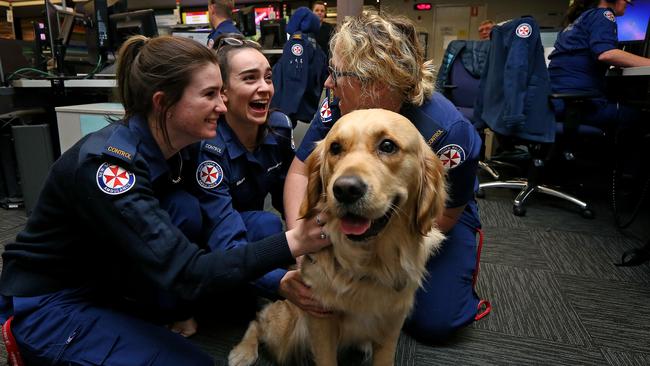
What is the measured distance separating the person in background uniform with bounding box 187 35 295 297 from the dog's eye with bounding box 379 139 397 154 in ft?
1.94

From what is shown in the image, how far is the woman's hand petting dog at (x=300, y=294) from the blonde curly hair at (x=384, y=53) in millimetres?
705

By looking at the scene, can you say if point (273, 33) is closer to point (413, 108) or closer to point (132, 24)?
point (132, 24)

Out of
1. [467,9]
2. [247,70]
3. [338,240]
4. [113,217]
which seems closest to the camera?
[113,217]

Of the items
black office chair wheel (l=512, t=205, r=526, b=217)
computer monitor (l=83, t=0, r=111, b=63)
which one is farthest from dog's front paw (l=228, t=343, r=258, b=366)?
computer monitor (l=83, t=0, r=111, b=63)

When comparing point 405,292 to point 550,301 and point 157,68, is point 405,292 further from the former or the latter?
point 550,301

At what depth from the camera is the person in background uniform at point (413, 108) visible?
1.42 m

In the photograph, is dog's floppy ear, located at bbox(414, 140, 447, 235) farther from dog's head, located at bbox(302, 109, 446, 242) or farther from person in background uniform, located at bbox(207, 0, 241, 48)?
person in background uniform, located at bbox(207, 0, 241, 48)

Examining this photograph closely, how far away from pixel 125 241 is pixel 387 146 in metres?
0.75

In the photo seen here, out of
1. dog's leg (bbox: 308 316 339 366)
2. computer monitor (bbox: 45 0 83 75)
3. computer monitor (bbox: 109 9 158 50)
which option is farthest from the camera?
computer monitor (bbox: 45 0 83 75)

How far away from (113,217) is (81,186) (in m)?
0.12

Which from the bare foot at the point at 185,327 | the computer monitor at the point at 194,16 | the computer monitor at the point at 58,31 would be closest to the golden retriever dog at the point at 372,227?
the bare foot at the point at 185,327

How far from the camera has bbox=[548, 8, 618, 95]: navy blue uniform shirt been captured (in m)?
3.09

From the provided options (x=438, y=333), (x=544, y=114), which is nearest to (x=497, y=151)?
(x=544, y=114)

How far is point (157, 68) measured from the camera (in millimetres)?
1213
